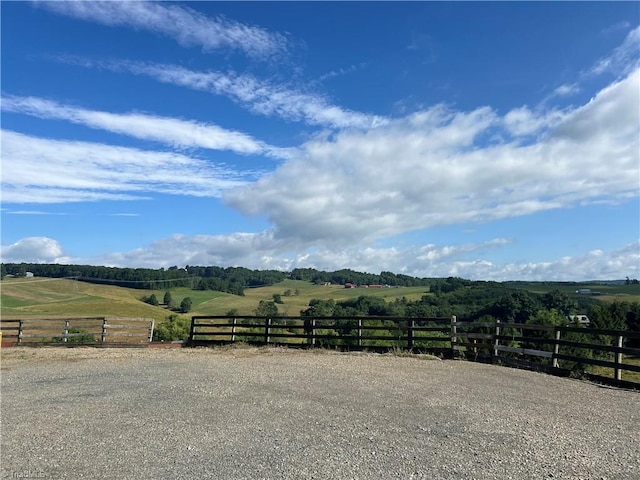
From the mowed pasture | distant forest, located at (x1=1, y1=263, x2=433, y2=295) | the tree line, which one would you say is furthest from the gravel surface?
the tree line

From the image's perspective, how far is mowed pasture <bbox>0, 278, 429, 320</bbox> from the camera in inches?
2897

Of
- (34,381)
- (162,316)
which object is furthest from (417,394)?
(162,316)

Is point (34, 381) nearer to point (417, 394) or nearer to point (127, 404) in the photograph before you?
point (127, 404)

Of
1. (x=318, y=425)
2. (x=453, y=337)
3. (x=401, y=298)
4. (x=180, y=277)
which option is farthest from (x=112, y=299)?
(x=318, y=425)

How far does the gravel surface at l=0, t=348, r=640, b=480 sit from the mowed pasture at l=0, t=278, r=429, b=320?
5961cm

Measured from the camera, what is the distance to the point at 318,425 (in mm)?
7008

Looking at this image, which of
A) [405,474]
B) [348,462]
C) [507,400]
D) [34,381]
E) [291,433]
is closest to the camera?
[405,474]

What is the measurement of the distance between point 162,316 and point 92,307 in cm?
1334

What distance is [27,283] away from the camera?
90438 millimetres

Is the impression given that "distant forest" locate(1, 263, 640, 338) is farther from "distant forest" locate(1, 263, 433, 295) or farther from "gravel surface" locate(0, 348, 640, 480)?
"gravel surface" locate(0, 348, 640, 480)

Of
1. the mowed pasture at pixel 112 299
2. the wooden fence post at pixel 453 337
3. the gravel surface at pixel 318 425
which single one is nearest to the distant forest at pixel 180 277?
Answer: the mowed pasture at pixel 112 299

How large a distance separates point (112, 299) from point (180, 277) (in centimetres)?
2563

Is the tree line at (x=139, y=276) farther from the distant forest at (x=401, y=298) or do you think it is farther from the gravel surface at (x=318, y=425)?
the gravel surface at (x=318, y=425)

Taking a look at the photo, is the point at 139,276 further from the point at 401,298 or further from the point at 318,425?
the point at 318,425
